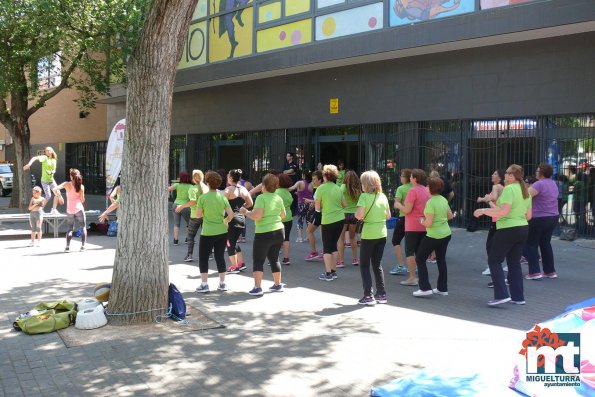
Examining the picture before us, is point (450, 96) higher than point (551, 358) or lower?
higher

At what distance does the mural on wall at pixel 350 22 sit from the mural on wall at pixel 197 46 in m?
5.13

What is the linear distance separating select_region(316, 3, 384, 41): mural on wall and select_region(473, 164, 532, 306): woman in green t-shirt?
850cm

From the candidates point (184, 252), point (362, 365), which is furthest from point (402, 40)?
point (362, 365)

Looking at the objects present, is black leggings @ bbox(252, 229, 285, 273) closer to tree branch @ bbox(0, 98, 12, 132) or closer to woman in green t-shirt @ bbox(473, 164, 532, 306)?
woman in green t-shirt @ bbox(473, 164, 532, 306)

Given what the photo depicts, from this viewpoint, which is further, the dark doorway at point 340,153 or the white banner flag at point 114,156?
the dark doorway at point 340,153

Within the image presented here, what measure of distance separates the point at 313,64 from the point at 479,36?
16.1 feet

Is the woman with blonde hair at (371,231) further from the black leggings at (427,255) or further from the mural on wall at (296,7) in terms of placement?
the mural on wall at (296,7)

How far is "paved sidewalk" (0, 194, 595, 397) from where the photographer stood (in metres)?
5.02

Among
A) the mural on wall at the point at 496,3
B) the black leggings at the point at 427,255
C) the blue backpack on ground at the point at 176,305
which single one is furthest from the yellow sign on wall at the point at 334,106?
the blue backpack on ground at the point at 176,305

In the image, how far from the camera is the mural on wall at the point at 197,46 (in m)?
20.1

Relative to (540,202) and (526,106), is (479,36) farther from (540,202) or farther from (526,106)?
(540,202)

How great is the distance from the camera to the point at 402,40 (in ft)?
47.4

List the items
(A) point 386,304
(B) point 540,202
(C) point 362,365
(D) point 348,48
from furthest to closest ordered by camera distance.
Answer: (D) point 348,48 < (B) point 540,202 < (A) point 386,304 < (C) point 362,365

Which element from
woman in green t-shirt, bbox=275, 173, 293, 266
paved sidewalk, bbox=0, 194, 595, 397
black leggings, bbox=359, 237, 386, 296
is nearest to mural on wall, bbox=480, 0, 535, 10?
paved sidewalk, bbox=0, 194, 595, 397
